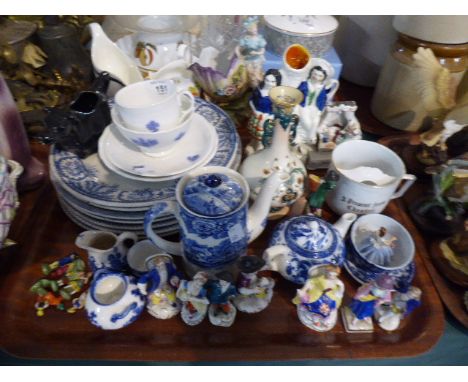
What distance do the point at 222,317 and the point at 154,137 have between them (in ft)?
1.16

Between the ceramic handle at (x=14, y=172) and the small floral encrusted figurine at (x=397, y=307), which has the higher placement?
the ceramic handle at (x=14, y=172)

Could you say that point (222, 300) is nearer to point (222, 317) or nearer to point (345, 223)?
point (222, 317)

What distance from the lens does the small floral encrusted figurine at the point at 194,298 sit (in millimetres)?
604

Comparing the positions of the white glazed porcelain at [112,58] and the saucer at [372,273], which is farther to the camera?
the white glazed porcelain at [112,58]

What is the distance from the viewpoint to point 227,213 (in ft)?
1.84

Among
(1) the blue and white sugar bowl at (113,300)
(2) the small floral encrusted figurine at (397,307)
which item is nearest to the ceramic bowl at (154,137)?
(1) the blue and white sugar bowl at (113,300)

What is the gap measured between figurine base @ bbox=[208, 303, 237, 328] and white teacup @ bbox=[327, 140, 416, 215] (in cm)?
32

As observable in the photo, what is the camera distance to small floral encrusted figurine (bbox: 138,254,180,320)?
64 centimetres

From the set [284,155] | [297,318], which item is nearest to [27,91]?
[284,155]

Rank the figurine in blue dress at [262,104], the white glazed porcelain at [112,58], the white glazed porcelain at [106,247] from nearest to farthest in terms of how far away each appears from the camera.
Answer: the white glazed porcelain at [106,247]
the figurine in blue dress at [262,104]
the white glazed porcelain at [112,58]

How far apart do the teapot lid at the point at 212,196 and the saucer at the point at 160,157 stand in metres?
0.16

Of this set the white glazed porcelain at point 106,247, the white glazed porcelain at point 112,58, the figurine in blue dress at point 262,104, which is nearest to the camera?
the white glazed porcelain at point 106,247

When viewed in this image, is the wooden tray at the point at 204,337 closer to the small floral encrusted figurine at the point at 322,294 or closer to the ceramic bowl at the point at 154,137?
the small floral encrusted figurine at the point at 322,294

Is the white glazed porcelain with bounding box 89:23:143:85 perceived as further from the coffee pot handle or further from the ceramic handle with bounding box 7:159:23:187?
the coffee pot handle
